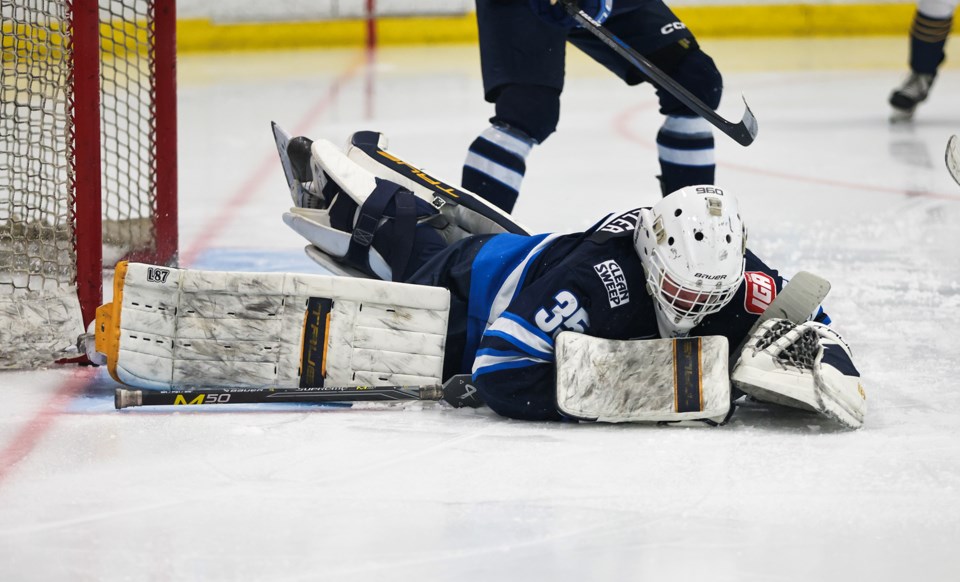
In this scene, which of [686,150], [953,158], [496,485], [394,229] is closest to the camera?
[496,485]

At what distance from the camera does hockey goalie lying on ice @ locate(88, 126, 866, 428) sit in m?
2.27

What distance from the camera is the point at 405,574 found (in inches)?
68.6

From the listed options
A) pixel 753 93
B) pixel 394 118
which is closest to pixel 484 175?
pixel 394 118

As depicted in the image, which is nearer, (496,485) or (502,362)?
(496,485)

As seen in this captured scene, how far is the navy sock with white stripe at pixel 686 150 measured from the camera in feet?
11.0

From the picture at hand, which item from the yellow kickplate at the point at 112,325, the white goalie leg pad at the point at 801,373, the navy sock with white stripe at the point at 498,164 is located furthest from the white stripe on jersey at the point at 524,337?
the navy sock with white stripe at the point at 498,164

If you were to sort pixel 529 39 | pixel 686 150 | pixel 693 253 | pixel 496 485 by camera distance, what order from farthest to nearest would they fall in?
pixel 686 150, pixel 529 39, pixel 693 253, pixel 496 485

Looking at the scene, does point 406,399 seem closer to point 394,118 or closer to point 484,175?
point 484,175

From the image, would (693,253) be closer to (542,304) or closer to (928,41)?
(542,304)

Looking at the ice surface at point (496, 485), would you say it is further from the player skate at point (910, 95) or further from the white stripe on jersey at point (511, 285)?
the player skate at point (910, 95)

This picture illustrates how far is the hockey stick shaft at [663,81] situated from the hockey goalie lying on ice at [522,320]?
58 centimetres

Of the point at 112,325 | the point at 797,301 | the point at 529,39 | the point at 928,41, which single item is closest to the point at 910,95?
the point at 928,41

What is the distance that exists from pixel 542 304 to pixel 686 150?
1198 millimetres

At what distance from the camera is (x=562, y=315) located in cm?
229
